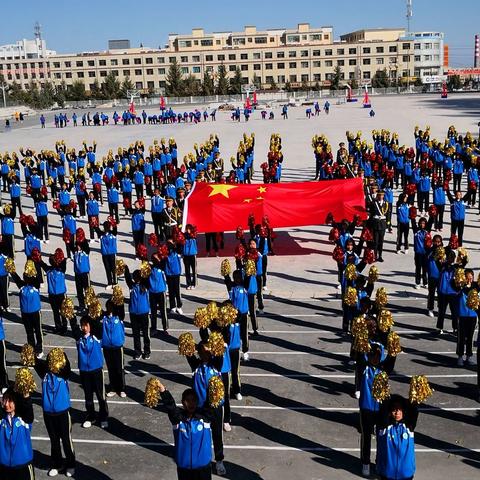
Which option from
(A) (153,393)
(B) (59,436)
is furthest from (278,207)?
(A) (153,393)

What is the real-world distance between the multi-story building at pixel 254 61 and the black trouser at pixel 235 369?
109 metres

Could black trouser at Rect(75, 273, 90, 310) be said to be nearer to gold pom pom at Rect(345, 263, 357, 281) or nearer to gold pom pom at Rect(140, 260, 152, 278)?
gold pom pom at Rect(140, 260, 152, 278)

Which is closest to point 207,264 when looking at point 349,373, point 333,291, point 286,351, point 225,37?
point 333,291

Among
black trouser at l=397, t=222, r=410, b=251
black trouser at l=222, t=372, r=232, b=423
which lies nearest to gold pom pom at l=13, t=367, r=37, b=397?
black trouser at l=222, t=372, r=232, b=423

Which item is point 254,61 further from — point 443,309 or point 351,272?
Answer: point 351,272

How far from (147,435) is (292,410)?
6.11ft

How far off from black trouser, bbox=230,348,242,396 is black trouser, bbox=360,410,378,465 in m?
2.06

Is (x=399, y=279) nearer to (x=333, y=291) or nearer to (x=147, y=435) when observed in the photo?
(x=333, y=291)

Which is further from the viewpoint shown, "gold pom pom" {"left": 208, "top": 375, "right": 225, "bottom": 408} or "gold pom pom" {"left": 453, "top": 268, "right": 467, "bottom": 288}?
"gold pom pom" {"left": 453, "top": 268, "right": 467, "bottom": 288}

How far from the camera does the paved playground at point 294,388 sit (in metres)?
7.18

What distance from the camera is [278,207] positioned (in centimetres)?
1495

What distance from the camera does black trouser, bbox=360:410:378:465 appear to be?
22.1ft

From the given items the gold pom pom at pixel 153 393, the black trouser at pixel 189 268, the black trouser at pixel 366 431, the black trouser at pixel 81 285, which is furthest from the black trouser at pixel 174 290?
the gold pom pom at pixel 153 393

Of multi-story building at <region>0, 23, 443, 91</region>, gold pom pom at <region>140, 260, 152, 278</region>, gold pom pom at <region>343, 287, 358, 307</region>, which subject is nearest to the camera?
gold pom pom at <region>343, 287, 358, 307</region>
